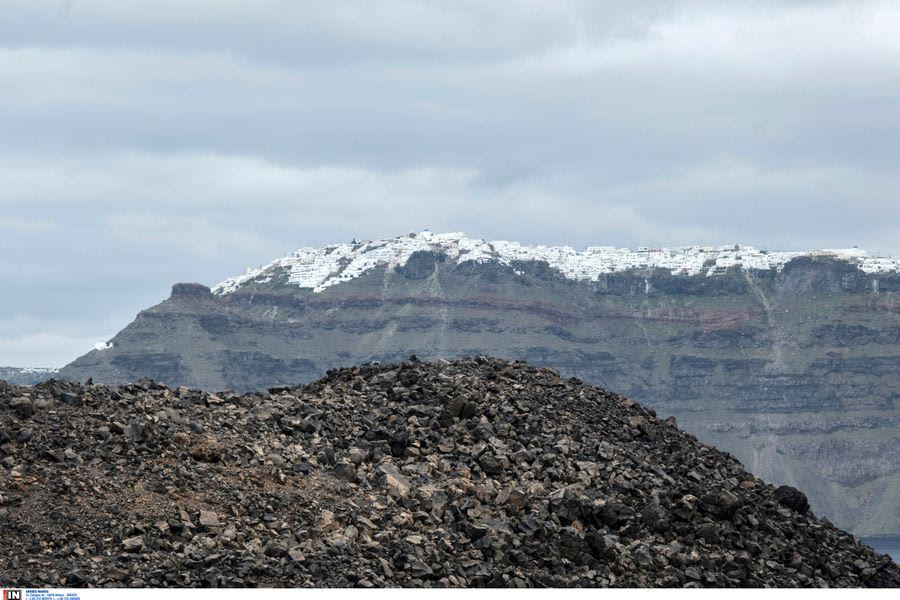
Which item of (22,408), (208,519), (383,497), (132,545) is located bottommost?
(132,545)

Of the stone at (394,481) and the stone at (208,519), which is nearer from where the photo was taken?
the stone at (208,519)

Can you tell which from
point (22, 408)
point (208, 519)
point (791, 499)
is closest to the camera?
point (208, 519)

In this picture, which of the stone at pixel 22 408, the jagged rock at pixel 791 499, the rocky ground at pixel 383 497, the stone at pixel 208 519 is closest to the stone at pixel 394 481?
the rocky ground at pixel 383 497

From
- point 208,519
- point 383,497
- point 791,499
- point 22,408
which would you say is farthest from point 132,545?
point 791,499

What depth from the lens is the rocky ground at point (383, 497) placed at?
2722 cm

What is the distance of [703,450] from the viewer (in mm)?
37781

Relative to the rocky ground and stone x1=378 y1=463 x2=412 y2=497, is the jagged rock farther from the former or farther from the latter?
stone x1=378 y1=463 x2=412 y2=497

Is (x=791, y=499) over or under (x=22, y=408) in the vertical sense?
under

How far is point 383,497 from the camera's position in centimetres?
3041

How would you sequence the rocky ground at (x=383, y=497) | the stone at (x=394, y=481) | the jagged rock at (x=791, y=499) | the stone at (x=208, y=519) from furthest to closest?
the jagged rock at (x=791, y=499) → the stone at (x=394, y=481) → the stone at (x=208, y=519) → the rocky ground at (x=383, y=497)

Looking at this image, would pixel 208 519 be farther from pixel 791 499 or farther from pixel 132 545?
pixel 791 499

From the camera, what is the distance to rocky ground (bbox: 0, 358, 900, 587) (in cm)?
2722

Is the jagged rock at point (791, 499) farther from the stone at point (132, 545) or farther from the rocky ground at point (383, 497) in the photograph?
the stone at point (132, 545)

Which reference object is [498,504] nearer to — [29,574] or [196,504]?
[196,504]
